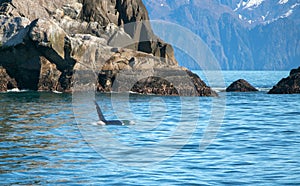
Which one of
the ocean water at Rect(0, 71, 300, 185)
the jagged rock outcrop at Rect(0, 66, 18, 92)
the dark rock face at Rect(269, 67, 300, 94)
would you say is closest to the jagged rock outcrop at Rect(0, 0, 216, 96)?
the jagged rock outcrop at Rect(0, 66, 18, 92)

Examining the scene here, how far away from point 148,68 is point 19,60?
14.5 metres

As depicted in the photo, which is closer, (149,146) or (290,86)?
(149,146)

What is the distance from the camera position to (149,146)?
26.1 metres

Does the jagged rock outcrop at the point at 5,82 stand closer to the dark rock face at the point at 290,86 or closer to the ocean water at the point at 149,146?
the ocean water at the point at 149,146

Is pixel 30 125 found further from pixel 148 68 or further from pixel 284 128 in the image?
pixel 148 68

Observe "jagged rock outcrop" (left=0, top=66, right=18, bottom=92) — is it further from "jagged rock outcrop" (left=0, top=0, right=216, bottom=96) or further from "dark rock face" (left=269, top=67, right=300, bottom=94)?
"dark rock face" (left=269, top=67, right=300, bottom=94)

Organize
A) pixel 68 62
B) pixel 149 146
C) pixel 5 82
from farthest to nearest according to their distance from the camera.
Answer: pixel 68 62 → pixel 5 82 → pixel 149 146

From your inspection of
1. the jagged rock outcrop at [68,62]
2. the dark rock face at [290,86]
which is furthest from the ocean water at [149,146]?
the dark rock face at [290,86]

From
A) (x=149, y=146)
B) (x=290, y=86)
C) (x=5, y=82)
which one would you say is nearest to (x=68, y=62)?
(x=5, y=82)

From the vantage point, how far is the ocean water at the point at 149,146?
19.5 m

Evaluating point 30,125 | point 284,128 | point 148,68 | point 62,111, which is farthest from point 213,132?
point 148,68

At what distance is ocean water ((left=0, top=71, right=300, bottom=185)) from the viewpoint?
19.5m

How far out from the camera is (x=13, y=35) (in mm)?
64375

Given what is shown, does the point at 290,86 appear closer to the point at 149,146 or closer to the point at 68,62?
the point at 68,62
